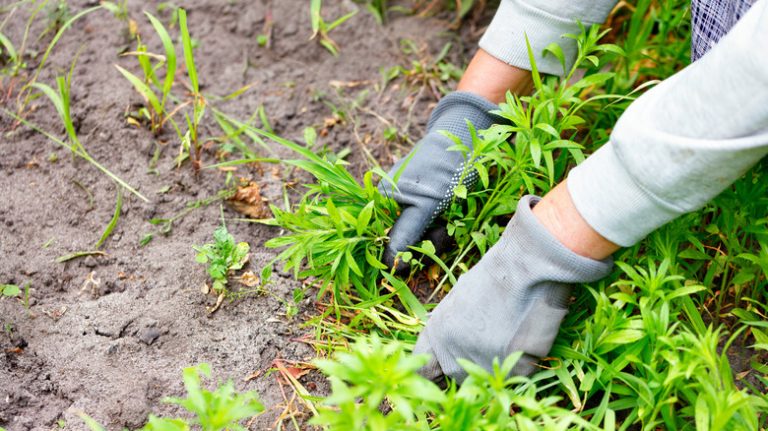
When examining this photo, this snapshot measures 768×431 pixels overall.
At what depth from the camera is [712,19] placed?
170 cm

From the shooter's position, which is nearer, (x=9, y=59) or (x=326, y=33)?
(x=9, y=59)

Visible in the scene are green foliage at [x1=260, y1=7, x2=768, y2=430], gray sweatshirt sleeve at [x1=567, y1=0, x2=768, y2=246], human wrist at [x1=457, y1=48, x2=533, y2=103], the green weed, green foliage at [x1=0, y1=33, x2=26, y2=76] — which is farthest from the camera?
green foliage at [x1=0, y1=33, x2=26, y2=76]

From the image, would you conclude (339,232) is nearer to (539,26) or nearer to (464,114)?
(464,114)

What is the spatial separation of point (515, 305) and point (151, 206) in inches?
43.4

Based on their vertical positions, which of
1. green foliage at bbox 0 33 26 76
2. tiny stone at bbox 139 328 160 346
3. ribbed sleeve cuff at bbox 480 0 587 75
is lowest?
tiny stone at bbox 139 328 160 346

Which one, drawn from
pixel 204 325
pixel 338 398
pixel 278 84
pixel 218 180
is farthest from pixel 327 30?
pixel 338 398

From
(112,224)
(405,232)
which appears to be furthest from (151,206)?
(405,232)

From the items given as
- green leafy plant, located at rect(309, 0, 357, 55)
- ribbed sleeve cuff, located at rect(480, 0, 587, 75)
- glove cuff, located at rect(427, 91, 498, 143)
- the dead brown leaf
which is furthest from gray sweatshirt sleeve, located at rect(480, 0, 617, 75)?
the dead brown leaf

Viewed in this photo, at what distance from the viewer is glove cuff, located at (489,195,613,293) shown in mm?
1639

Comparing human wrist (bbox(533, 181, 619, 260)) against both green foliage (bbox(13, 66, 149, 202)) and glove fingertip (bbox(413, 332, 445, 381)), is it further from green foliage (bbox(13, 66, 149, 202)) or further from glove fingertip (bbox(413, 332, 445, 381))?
green foliage (bbox(13, 66, 149, 202))

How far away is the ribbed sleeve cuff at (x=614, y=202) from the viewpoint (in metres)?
1.54

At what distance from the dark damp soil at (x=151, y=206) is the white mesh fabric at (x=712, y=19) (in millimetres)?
931

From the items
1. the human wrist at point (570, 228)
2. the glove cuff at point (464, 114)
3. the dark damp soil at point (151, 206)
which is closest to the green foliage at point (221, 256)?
the dark damp soil at point (151, 206)

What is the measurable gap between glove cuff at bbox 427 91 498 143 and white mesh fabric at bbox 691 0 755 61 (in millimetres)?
545
